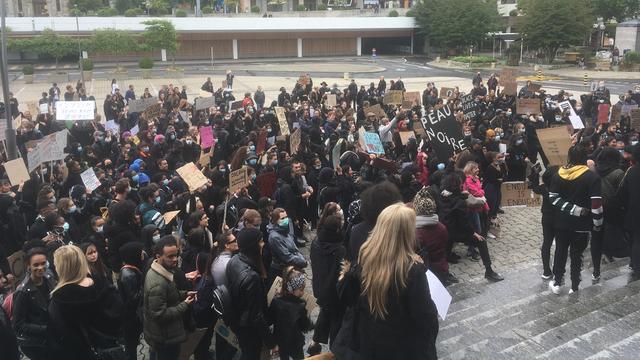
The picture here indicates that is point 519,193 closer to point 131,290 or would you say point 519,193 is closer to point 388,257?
point 131,290

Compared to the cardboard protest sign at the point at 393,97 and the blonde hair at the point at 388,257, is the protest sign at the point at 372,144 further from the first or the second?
the cardboard protest sign at the point at 393,97

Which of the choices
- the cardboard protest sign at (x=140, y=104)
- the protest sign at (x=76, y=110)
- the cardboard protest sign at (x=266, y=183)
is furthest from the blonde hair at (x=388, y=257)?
the cardboard protest sign at (x=140, y=104)

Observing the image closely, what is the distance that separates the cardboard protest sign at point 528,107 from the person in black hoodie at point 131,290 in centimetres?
1275

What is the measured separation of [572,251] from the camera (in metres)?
7.12

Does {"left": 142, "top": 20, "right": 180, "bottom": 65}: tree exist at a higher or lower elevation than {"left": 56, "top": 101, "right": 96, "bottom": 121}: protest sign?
higher

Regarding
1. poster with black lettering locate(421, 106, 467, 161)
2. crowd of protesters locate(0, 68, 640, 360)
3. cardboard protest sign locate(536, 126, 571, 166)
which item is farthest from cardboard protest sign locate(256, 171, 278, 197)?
cardboard protest sign locate(536, 126, 571, 166)

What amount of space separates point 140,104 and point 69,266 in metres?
13.4

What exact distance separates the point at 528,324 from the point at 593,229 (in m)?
1.73

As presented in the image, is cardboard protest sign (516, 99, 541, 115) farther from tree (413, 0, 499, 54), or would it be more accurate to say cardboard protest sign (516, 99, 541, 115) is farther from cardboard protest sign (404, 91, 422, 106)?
tree (413, 0, 499, 54)

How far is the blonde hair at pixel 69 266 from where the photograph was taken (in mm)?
4438

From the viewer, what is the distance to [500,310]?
22.2 feet

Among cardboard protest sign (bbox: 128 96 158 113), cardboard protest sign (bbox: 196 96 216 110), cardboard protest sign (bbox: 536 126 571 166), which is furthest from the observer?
cardboard protest sign (bbox: 196 96 216 110)

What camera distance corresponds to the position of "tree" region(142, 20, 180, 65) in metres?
50.3

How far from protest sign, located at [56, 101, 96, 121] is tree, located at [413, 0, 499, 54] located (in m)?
49.2
